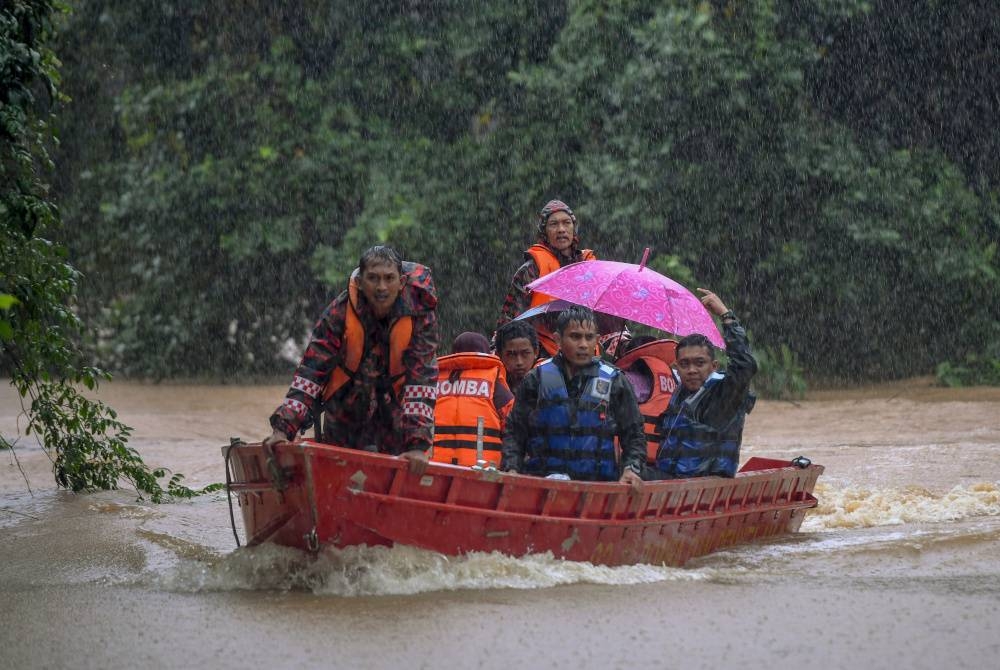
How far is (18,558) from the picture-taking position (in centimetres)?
780

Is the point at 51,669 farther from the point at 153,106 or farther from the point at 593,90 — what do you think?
the point at 153,106

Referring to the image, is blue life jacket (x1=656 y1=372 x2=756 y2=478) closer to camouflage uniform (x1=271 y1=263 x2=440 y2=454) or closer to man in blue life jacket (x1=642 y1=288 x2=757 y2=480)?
man in blue life jacket (x1=642 y1=288 x2=757 y2=480)

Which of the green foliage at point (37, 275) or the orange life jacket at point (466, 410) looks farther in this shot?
the green foliage at point (37, 275)

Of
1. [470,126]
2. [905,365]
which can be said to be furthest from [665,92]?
[905,365]

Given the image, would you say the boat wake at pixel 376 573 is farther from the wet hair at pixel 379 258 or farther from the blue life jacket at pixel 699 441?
the wet hair at pixel 379 258

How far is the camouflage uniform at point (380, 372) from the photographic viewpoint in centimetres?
666

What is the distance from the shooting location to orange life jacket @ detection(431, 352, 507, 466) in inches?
296

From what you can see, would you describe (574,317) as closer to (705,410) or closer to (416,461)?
(705,410)

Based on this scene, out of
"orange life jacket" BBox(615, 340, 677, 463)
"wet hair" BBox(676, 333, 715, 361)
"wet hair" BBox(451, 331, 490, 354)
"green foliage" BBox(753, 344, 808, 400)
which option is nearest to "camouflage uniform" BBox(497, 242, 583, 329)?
"orange life jacket" BBox(615, 340, 677, 463)

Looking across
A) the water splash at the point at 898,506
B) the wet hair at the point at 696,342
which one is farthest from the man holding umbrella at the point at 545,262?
the water splash at the point at 898,506

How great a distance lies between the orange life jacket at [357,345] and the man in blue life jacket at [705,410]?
1968 mm

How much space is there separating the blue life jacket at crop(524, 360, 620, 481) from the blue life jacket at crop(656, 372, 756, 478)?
87 cm

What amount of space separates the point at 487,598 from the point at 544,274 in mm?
3120

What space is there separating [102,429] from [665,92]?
9.19m
